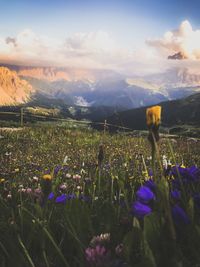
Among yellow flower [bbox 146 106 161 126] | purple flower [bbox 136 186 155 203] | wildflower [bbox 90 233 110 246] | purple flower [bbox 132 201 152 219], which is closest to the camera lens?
yellow flower [bbox 146 106 161 126]

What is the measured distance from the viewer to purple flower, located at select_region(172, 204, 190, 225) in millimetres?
1719

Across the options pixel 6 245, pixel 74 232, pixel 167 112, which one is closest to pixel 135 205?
pixel 74 232

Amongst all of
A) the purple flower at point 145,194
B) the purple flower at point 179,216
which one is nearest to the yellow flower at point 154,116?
the purple flower at point 179,216

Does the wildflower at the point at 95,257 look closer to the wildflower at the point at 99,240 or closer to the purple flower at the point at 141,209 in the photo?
the wildflower at the point at 99,240

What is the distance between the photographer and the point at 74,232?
191 centimetres

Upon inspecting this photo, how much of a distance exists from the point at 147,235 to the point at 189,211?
0.27 meters

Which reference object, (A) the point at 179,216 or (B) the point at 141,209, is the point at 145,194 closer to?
(B) the point at 141,209

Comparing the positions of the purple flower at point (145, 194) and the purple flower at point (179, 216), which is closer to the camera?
the purple flower at point (179, 216)

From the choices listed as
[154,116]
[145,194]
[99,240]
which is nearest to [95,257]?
[99,240]

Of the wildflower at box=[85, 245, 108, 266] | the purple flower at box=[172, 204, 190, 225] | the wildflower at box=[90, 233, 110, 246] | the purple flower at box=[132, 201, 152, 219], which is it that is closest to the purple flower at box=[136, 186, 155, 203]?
the purple flower at box=[132, 201, 152, 219]

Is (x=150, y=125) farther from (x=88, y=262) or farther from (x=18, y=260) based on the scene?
(x=18, y=260)

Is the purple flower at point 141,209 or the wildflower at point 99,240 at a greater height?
the purple flower at point 141,209

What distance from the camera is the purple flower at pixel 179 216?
1.72 metres

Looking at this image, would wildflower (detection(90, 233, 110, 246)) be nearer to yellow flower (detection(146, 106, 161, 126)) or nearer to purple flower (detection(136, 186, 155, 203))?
purple flower (detection(136, 186, 155, 203))
